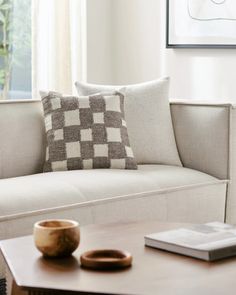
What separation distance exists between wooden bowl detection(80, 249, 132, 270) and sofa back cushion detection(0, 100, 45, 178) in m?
1.51

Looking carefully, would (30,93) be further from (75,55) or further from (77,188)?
(77,188)

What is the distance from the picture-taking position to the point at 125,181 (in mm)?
3184

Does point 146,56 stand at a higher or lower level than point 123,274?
higher

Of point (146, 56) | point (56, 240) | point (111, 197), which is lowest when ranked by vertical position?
point (111, 197)

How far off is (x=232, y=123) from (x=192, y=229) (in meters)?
1.40

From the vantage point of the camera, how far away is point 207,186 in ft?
11.1

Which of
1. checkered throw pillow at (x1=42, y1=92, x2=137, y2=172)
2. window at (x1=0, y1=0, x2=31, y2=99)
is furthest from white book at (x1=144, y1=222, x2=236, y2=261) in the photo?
window at (x1=0, y1=0, x2=31, y2=99)

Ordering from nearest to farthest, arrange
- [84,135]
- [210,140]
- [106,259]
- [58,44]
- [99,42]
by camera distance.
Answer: [106,259]
[84,135]
[210,140]
[58,44]
[99,42]

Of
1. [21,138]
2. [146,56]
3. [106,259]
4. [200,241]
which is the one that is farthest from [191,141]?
[106,259]

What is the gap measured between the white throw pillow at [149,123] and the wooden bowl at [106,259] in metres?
1.73

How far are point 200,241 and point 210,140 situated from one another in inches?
61.7

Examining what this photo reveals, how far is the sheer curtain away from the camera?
4793 millimetres

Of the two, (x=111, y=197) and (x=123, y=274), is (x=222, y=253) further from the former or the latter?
(x=111, y=197)

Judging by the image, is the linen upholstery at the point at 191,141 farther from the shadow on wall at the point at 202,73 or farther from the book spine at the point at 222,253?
the book spine at the point at 222,253
